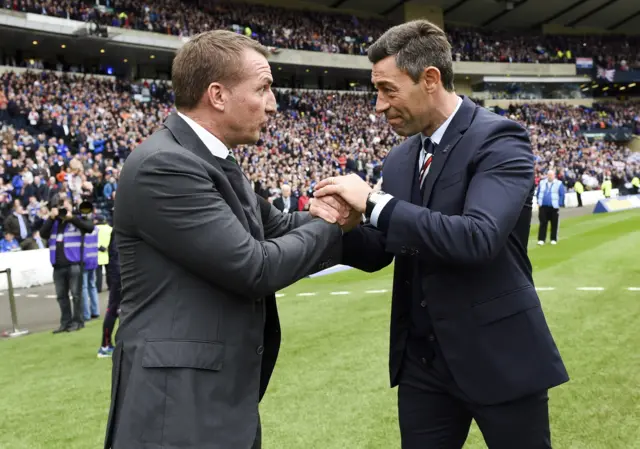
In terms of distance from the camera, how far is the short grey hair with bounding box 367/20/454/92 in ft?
7.87

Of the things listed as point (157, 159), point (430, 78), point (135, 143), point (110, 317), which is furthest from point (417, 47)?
point (135, 143)

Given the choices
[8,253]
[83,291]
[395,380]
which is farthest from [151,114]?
[395,380]

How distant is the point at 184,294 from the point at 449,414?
1209 millimetres

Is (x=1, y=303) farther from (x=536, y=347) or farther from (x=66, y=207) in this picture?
(x=536, y=347)

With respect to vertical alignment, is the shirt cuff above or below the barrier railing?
above

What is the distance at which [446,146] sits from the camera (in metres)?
2.43

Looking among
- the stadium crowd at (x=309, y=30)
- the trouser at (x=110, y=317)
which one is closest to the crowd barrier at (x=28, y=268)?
the trouser at (x=110, y=317)

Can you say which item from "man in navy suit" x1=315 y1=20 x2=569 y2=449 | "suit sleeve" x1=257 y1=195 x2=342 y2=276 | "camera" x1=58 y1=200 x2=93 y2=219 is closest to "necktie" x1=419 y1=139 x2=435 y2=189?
"man in navy suit" x1=315 y1=20 x2=569 y2=449

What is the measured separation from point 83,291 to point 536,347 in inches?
385

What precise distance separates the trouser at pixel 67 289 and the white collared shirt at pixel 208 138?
862 centimetres

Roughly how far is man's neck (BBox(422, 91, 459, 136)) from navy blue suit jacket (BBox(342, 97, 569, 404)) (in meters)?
0.05

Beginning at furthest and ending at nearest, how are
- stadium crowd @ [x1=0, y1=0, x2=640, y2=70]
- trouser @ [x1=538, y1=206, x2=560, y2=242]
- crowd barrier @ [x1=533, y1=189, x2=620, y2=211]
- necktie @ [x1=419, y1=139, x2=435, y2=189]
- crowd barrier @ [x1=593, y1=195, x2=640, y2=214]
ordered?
crowd barrier @ [x1=533, y1=189, x2=620, y2=211], stadium crowd @ [x1=0, y1=0, x2=640, y2=70], crowd barrier @ [x1=593, y1=195, x2=640, y2=214], trouser @ [x1=538, y1=206, x2=560, y2=242], necktie @ [x1=419, y1=139, x2=435, y2=189]

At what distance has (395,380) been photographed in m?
2.66

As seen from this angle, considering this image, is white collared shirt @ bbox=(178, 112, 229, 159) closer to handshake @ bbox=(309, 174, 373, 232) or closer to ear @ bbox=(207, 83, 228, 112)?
ear @ bbox=(207, 83, 228, 112)
